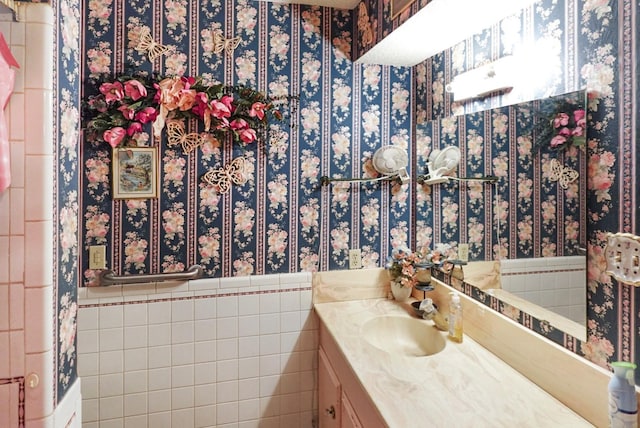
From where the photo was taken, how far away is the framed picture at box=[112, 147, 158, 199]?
1809 mm

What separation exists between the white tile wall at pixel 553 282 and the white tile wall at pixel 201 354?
3.40 ft

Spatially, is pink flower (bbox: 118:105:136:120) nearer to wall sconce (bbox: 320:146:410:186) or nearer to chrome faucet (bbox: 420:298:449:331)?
wall sconce (bbox: 320:146:410:186)

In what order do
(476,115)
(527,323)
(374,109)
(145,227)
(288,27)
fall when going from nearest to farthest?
(527,323)
(476,115)
(145,227)
(288,27)
(374,109)

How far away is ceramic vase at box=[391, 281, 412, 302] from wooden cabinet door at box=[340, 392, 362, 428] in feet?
2.14

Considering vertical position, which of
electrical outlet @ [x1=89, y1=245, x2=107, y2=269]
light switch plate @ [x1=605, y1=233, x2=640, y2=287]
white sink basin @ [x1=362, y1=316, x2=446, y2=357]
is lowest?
white sink basin @ [x1=362, y1=316, x2=446, y2=357]

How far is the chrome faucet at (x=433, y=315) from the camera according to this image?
5.66 ft

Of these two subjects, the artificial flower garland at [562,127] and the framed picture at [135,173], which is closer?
the artificial flower garland at [562,127]

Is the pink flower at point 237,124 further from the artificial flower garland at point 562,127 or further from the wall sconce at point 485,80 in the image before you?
the artificial flower garland at point 562,127

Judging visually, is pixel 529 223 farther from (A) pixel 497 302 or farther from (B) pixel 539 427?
(B) pixel 539 427

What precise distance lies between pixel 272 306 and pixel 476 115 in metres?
1.38

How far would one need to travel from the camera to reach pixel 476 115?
168 centimetres

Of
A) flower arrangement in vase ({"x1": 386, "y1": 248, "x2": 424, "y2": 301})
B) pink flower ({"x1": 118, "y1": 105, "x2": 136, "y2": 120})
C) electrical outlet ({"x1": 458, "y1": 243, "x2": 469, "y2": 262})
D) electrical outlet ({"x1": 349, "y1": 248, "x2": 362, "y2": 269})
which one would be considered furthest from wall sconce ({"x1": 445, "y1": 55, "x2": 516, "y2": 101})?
pink flower ({"x1": 118, "y1": 105, "x2": 136, "y2": 120})

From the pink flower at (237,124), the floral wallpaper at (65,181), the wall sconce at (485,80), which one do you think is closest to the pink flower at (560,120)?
the wall sconce at (485,80)

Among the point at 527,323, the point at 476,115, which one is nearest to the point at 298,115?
the point at 476,115
